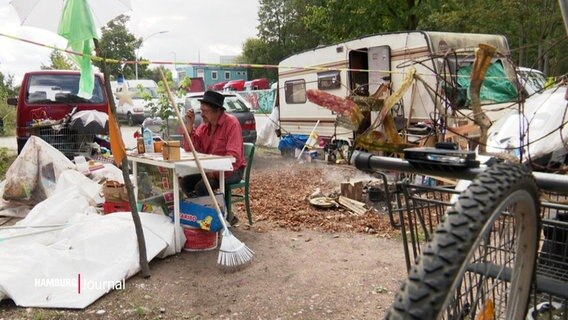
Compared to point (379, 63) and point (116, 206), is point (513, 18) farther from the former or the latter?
point (116, 206)

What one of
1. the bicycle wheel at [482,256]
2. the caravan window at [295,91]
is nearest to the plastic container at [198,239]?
the bicycle wheel at [482,256]

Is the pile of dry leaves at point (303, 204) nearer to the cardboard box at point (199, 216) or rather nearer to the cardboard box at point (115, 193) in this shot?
the cardboard box at point (199, 216)

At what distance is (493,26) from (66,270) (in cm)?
1354

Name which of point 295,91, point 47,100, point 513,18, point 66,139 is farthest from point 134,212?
point 513,18

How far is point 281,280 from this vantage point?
12.2 feet

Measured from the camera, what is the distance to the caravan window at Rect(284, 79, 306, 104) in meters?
12.0

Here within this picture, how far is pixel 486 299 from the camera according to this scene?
1484 mm

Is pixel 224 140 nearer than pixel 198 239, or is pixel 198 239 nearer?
pixel 198 239

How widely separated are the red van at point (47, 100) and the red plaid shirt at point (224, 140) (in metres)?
2.86

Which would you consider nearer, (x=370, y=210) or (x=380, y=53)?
(x=370, y=210)

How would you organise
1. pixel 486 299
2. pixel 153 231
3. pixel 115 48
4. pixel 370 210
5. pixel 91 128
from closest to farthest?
pixel 486 299 → pixel 153 231 → pixel 370 210 → pixel 91 128 → pixel 115 48

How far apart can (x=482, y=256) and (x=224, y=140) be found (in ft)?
12.3

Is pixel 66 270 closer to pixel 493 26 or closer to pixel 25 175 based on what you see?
pixel 25 175

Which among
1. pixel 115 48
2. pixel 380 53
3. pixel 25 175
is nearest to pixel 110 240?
pixel 25 175
